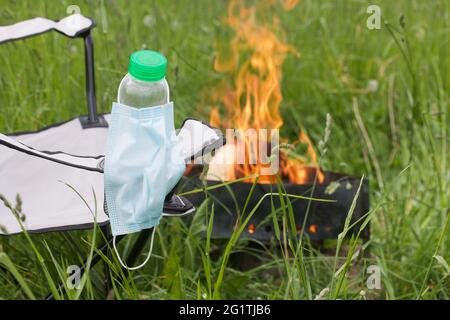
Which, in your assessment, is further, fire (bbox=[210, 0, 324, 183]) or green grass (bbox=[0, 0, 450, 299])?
fire (bbox=[210, 0, 324, 183])

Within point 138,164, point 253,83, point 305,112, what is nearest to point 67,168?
point 138,164

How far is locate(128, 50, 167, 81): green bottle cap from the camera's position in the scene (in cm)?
146

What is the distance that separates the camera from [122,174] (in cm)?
152

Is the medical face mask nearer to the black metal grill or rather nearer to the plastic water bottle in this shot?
the plastic water bottle

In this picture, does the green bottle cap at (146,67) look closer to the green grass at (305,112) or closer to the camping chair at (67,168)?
the camping chair at (67,168)

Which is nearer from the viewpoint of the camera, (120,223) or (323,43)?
(120,223)

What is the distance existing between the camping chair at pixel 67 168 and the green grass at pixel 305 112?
3.5 inches

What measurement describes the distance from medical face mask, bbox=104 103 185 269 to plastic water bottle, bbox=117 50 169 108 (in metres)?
0.07

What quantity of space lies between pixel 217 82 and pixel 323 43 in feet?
1.74

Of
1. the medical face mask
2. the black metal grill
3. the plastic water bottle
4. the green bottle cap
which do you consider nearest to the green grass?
the black metal grill

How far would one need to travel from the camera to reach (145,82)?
5.00 ft
